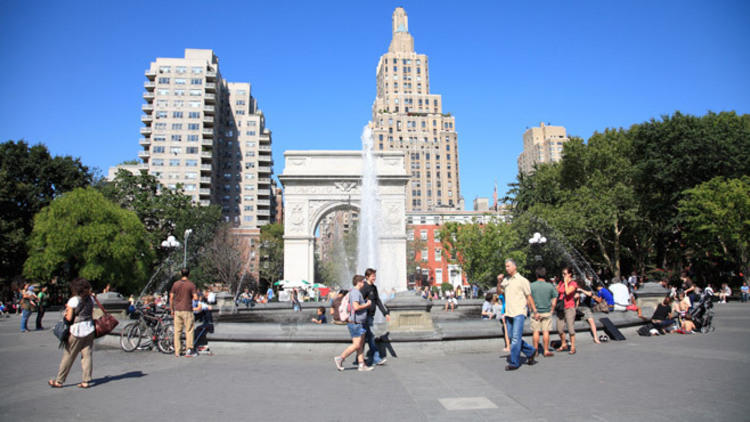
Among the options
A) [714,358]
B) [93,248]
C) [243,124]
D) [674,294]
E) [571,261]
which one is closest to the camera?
[714,358]

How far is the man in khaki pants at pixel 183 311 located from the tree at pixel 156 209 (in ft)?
114

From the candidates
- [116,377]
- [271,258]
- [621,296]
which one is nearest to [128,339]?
[116,377]

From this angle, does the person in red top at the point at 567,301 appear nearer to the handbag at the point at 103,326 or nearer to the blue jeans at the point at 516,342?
the blue jeans at the point at 516,342

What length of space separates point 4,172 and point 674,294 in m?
37.8

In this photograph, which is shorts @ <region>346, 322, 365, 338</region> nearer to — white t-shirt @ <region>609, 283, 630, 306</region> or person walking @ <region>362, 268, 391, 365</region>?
person walking @ <region>362, 268, 391, 365</region>

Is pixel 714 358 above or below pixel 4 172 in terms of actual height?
below

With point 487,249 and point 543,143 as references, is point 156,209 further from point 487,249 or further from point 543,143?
point 543,143

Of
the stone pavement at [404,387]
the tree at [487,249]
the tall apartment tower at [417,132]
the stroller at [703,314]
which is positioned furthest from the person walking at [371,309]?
the tall apartment tower at [417,132]

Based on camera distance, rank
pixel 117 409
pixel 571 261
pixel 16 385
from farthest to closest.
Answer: pixel 571 261, pixel 16 385, pixel 117 409

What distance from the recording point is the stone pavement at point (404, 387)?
15.6ft

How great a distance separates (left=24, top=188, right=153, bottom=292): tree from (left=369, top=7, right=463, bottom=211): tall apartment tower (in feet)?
205

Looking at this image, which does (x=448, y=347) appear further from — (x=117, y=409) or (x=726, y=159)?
(x=726, y=159)

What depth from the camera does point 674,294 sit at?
12.9 m

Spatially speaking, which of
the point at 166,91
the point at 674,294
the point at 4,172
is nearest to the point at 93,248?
the point at 4,172
